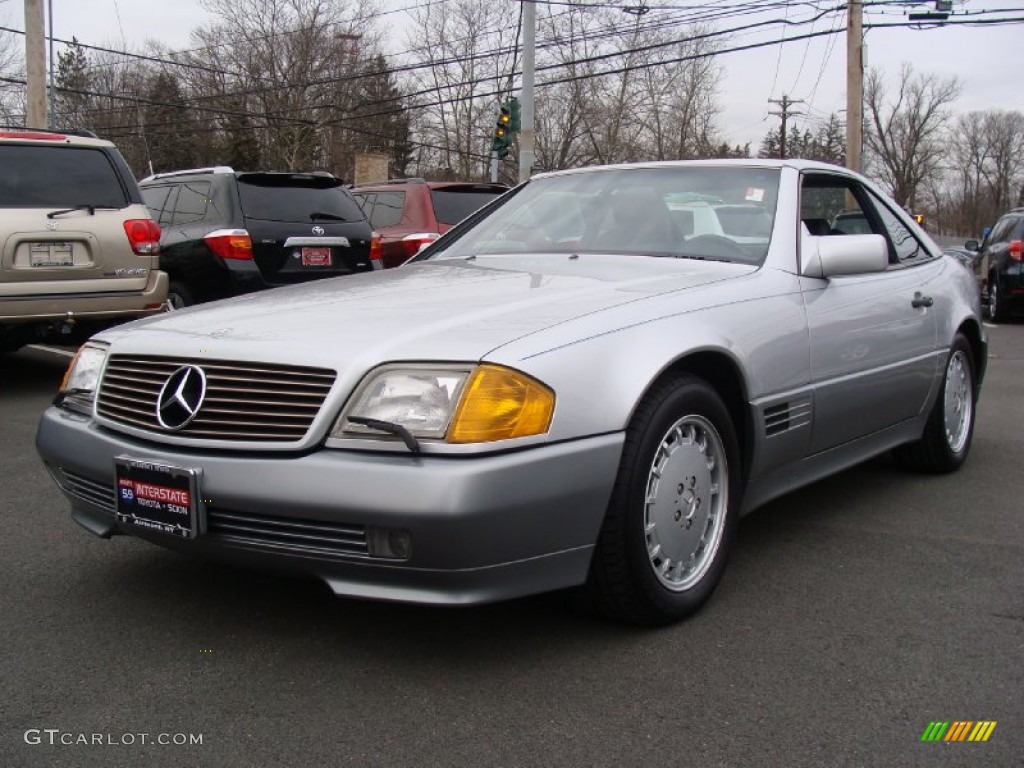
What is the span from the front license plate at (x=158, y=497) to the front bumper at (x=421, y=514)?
30 mm

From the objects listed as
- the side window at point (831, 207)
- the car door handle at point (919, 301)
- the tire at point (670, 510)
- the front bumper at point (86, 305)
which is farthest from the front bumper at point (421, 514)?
the front bumper at point (86, 305)

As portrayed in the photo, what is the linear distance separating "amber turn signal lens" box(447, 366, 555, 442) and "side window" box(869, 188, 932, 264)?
2.73m

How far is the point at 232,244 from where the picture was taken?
814cm

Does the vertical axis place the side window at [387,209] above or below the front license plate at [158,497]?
above

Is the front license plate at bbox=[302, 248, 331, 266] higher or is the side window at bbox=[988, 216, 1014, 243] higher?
the front license plate at bbox=[302, 248, 331, 266]

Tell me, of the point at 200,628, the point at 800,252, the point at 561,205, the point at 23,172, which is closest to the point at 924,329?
the point at 800,252

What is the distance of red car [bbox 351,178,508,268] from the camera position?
991 centimetres

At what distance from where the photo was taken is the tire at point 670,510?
9.11 ft

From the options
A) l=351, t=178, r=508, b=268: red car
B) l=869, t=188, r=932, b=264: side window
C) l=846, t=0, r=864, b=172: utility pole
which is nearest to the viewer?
l=869, t=188, r=932, b=264: side window

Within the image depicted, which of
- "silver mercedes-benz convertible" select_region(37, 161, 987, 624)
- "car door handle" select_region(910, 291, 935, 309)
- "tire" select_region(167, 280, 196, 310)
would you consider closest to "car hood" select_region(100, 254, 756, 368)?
"silver mercedes-benz convertible" select_region(37, 161, 987, 624)

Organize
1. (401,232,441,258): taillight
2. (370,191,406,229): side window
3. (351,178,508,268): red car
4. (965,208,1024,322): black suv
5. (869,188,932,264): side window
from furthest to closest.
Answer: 1. (965,208,1024,322): black suv
2. (370,191,406,229): side window
3. (351,178,508,268): red car
4. (401,232,441,258): taillight
5. (869,188,932,264): side window

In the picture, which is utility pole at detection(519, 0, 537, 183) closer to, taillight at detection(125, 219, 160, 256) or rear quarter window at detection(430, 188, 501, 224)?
rear quarter window at detection(430, 188, 501, 224)

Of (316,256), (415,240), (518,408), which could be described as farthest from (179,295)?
(518,408)

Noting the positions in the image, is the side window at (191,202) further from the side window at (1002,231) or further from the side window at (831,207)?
the side window at (1002,231)
